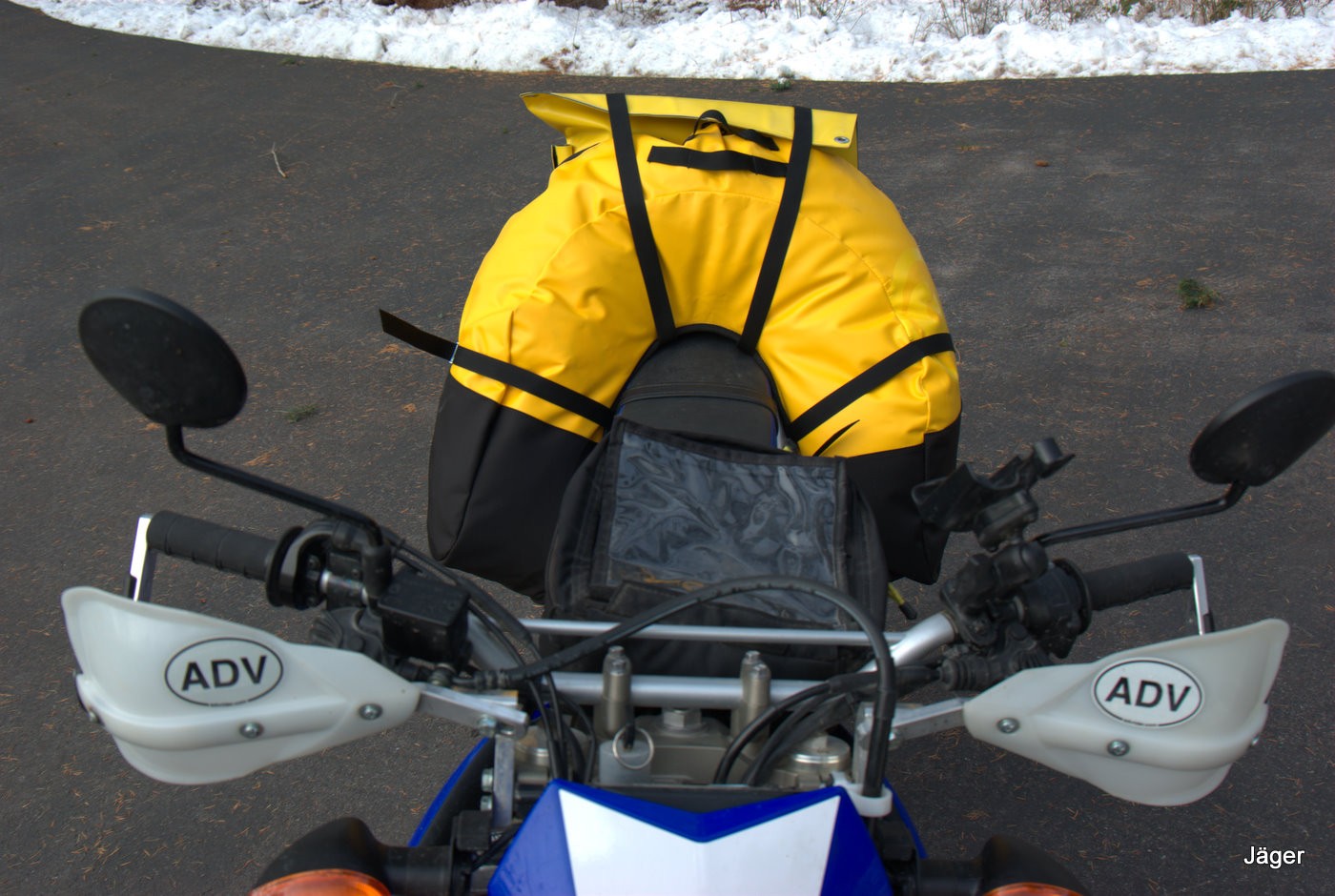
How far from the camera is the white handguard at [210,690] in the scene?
4.23 ft

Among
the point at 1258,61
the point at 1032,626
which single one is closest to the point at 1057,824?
A: the point at 1032,626

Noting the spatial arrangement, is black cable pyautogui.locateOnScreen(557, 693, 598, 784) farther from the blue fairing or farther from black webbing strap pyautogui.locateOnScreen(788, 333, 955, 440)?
black webbing strap pyautogui.locateOnScreen(788, 333, 955, 440)

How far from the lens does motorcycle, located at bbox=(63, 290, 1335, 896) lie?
47.3 inches

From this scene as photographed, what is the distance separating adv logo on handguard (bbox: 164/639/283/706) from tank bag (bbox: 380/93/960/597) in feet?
3.04

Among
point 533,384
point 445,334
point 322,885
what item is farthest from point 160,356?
point 445,334

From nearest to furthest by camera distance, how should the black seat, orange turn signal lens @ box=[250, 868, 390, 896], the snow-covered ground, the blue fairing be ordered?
1. the blue fairing
2. orange turn signal lens @ box=[250, 868, 390, 896]
3. the black seat
4. the snow-covered ground

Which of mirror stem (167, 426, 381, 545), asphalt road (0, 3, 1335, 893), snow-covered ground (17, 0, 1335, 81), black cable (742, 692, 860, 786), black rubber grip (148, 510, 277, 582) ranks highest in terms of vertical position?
snow-covered ground (17, 0, 1335, 81)

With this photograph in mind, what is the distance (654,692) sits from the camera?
1.48 metres

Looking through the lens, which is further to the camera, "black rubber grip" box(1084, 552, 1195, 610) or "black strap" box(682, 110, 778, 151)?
"black strap" box(682, 110, 778, 151)

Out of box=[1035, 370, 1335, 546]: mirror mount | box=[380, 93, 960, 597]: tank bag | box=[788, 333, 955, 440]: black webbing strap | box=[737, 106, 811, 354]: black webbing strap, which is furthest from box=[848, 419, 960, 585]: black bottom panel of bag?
box=[1035, 370, 1335, 546]: mirror mount

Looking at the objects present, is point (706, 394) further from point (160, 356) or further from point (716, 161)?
point (160, 356)

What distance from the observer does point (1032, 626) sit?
1519 millimetres

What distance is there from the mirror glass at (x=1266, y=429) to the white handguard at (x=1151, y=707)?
0.70 feet

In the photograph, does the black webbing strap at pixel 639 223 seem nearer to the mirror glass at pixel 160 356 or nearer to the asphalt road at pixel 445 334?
the mirror glass at pixel 160 356
